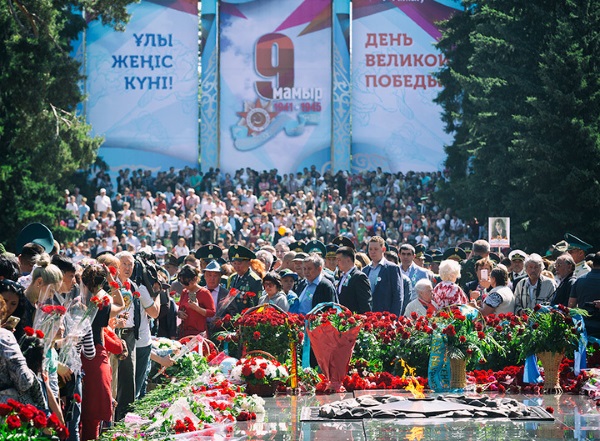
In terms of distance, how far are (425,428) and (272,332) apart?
3.19 m

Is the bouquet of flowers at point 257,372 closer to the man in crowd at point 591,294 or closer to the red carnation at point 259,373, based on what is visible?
the red carnation at point 259,373

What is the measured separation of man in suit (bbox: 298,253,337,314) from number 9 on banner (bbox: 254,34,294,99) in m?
36.5

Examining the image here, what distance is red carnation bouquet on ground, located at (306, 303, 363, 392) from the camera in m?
12.1

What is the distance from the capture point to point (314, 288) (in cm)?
1420

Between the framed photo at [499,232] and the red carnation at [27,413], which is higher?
the framed photo at [499,232]

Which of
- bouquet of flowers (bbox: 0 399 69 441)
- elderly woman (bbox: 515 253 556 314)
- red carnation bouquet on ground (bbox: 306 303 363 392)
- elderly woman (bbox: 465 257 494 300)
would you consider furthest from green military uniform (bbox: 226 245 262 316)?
bouquet of flowers (bbox: 0 399 69 441)

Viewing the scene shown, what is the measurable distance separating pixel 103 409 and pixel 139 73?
135 ft

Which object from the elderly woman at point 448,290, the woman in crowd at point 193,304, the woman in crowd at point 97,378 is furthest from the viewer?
the woman in crowd at point 193,304

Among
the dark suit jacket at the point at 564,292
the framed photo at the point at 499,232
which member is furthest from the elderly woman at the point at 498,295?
the framed photo at the point at 499,232

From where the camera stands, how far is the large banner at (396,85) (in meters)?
50.1

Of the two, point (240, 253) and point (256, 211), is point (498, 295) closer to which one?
point (240, 253)

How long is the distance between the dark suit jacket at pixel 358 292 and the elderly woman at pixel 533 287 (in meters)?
1.75

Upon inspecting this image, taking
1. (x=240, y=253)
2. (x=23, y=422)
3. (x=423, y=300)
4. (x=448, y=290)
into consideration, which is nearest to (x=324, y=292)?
(x=423, y=300)

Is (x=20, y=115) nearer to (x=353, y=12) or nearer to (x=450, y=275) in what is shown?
(x=450, y=275)
